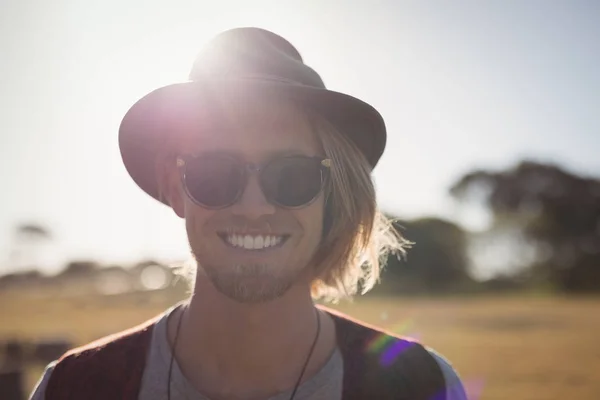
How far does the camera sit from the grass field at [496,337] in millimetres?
9234

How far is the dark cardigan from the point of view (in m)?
2.31

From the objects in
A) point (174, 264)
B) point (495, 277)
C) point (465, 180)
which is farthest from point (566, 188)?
point (174, 264)

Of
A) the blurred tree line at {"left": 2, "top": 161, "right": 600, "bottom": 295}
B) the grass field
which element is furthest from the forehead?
the blurred tree line at {"left": 2, "top": 161, "right": 600, "bottom": 295}

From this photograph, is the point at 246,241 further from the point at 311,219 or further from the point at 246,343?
the point at 246,343

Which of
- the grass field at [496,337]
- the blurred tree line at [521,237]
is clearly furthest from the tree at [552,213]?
the grass field at [496,337]

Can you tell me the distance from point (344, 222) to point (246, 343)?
0.68 metres

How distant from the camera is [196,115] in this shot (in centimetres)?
250

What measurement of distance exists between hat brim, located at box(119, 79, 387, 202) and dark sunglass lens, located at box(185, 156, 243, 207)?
217 mm

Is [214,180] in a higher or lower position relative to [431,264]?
higher

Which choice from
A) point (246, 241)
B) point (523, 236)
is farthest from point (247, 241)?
point (523, 236)

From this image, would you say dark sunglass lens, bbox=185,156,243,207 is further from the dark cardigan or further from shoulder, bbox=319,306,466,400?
shoulder, bbox=319,306,466,400

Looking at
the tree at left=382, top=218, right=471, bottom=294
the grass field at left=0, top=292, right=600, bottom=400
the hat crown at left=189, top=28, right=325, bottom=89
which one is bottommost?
the tree at left=382, top=218, right=471, bottom=294

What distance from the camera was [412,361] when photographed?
239 cm

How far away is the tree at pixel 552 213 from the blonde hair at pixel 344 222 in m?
38.6
